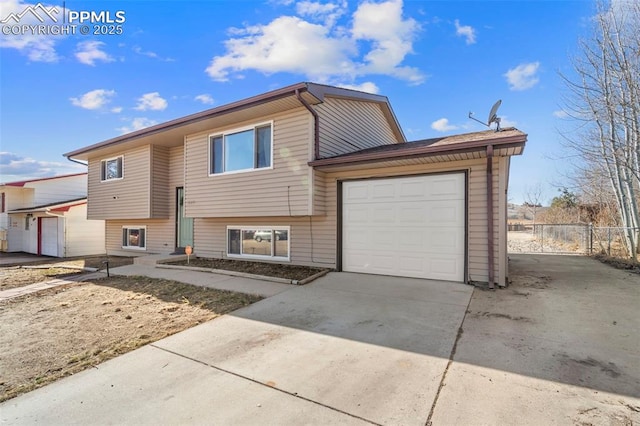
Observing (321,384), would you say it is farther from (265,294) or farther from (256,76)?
(256,76)

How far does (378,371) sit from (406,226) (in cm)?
449

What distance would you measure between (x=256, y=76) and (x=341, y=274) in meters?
7.24

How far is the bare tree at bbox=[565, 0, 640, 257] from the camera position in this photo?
9.52m

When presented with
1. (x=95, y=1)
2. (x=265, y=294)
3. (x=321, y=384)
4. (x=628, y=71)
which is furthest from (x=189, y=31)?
Result: (x=628, y=71)

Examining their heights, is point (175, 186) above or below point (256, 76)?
below

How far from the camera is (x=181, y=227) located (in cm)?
1176

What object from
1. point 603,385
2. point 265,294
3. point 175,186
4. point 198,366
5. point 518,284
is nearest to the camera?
point 603,385

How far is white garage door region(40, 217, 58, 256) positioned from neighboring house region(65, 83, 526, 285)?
23.2 feet

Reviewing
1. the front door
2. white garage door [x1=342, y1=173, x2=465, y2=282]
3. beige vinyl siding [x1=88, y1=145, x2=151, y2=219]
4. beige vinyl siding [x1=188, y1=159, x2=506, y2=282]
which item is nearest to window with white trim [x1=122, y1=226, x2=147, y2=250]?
beige vinyl siding [x1=88, y1=145, x2=151, y2=219]

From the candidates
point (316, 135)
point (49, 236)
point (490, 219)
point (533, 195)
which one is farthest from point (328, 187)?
point (533, 195)

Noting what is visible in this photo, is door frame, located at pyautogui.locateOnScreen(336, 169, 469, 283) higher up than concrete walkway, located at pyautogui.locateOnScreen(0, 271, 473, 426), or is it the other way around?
door frame, located at pyautogui.locateOnScreen(336, 169, 469, 283)

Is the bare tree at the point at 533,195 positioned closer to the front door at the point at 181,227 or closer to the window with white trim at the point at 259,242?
the window with white trim at the point at 259,242

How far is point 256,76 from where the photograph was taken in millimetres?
10281

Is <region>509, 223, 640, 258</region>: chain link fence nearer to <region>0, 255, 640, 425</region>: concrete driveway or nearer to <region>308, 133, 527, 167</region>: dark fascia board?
<region>308, 133, 527, 167</region>: dark fascia board
